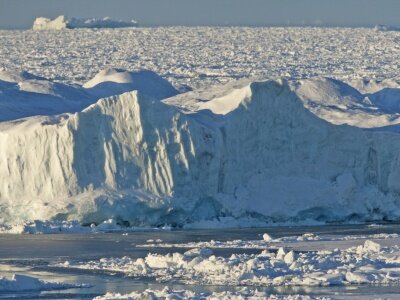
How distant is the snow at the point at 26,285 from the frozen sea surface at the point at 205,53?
21.5m

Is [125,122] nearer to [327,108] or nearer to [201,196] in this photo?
[201,196]

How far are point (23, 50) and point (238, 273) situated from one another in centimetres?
4013

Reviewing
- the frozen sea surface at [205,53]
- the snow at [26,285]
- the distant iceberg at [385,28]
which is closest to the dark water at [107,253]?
the snow at [26,285]

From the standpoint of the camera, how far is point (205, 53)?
193 feet

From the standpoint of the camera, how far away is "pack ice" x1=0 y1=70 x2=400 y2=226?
27.2m

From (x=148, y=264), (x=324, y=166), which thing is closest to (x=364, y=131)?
(x=324, y=166)

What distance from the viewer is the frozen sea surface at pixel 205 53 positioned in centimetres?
5094

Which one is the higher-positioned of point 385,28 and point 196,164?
point 385,28

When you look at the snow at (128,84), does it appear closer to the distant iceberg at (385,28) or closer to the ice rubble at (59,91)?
the ice rubble at (59,91)

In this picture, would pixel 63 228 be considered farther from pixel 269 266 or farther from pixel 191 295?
pixel 191 295

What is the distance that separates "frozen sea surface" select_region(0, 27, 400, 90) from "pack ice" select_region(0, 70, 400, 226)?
1310cm

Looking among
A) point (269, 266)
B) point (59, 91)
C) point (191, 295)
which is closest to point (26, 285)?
point (191, 295)

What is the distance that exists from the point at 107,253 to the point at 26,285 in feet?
12.2

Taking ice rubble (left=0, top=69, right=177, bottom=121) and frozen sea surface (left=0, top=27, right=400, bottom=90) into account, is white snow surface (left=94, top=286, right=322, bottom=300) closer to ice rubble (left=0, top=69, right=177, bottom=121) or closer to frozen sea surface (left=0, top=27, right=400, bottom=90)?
ice rubble (left=0, top=69, right=177, bottom=121)
